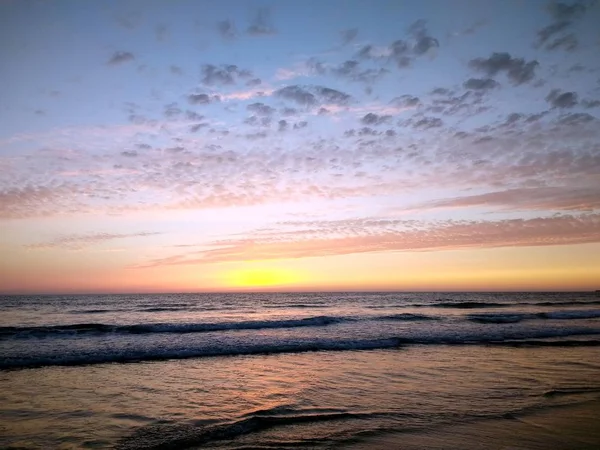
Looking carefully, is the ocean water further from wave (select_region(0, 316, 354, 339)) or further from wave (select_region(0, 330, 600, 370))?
wave (select_region(0, 316, 354, 339))

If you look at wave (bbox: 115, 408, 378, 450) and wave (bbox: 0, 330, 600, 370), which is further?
wave (bbox: 0, 330, 600, 370)

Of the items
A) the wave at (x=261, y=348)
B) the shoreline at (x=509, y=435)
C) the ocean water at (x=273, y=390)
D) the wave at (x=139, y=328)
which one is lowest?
the wave at (x=139, y=328)

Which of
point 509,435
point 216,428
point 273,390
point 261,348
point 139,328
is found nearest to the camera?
point 509,435

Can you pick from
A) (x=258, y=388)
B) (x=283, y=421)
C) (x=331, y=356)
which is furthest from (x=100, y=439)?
(x=331, y=356)

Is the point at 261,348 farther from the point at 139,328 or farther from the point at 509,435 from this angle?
the point at 139,328

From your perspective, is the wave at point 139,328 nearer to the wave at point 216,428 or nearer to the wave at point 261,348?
the wave at point 261,348

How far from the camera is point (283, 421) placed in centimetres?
743

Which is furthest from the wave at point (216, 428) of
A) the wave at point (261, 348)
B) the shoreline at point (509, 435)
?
the wave at point (261, 348)

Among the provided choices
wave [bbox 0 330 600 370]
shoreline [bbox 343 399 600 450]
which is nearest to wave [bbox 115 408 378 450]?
shoreline [bbox 343 399 600 450]

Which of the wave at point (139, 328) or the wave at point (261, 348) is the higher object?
the wave at point (261, 348)

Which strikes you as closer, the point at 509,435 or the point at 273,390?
the point at 509,435

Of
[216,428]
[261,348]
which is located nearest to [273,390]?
[216,428]

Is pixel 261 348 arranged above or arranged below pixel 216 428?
below

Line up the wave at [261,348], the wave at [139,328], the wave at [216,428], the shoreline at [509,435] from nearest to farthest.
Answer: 1. the shoreline at [509,435]
2. the wave at [216,428]
3. the wave at [261,348]
4. the wave at [139,328]
